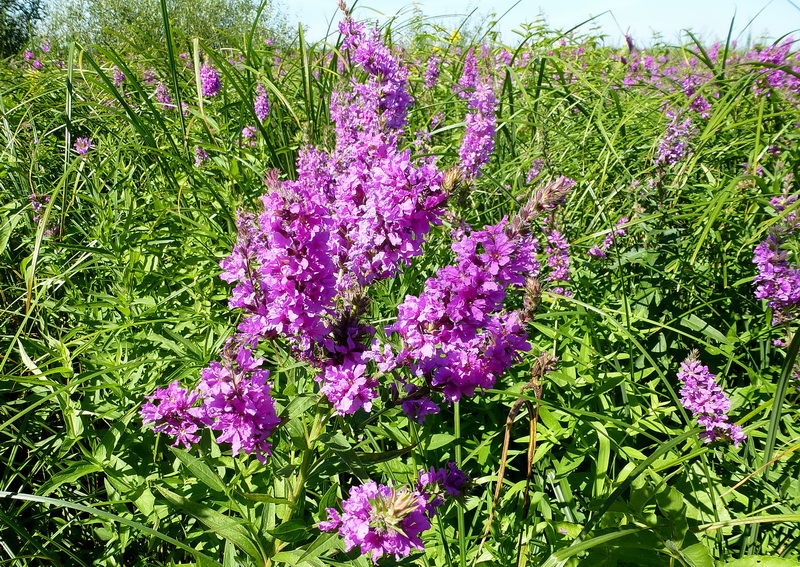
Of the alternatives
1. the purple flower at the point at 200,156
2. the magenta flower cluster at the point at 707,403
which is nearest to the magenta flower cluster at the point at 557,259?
the magenta flower cluster at the point at 707,403

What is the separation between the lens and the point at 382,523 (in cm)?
145

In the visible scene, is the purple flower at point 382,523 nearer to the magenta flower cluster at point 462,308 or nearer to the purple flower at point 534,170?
the magenta flower cluster at point 462,308

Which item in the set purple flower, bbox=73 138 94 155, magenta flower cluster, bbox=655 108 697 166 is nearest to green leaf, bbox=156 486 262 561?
magenta flower cluster, bbox=655 108 697 166

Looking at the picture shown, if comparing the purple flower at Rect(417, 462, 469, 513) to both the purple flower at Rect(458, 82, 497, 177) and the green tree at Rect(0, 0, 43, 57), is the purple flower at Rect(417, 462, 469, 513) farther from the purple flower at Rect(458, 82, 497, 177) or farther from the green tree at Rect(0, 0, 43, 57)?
the green tree at Rect(0, 0, 43, 57)

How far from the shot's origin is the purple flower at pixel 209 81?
458cm

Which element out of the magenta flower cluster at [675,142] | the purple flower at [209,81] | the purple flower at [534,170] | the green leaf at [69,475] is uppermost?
the purple flower at [209,81]

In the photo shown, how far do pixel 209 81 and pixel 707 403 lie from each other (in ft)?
14.5

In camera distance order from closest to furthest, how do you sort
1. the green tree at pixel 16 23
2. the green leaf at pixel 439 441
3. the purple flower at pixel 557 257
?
the green leaf at pixel 439 441 < the purple flower at pixel 557 257 < the green tree at pixel 16 23

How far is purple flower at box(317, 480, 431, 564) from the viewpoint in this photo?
1399 mm

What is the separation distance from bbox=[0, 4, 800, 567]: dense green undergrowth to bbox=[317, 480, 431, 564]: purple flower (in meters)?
0.08

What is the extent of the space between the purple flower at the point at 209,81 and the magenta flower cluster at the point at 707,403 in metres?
4.23

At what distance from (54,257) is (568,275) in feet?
10.2

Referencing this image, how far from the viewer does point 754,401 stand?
271 centimetres

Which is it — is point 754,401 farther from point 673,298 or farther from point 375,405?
point 375,405
